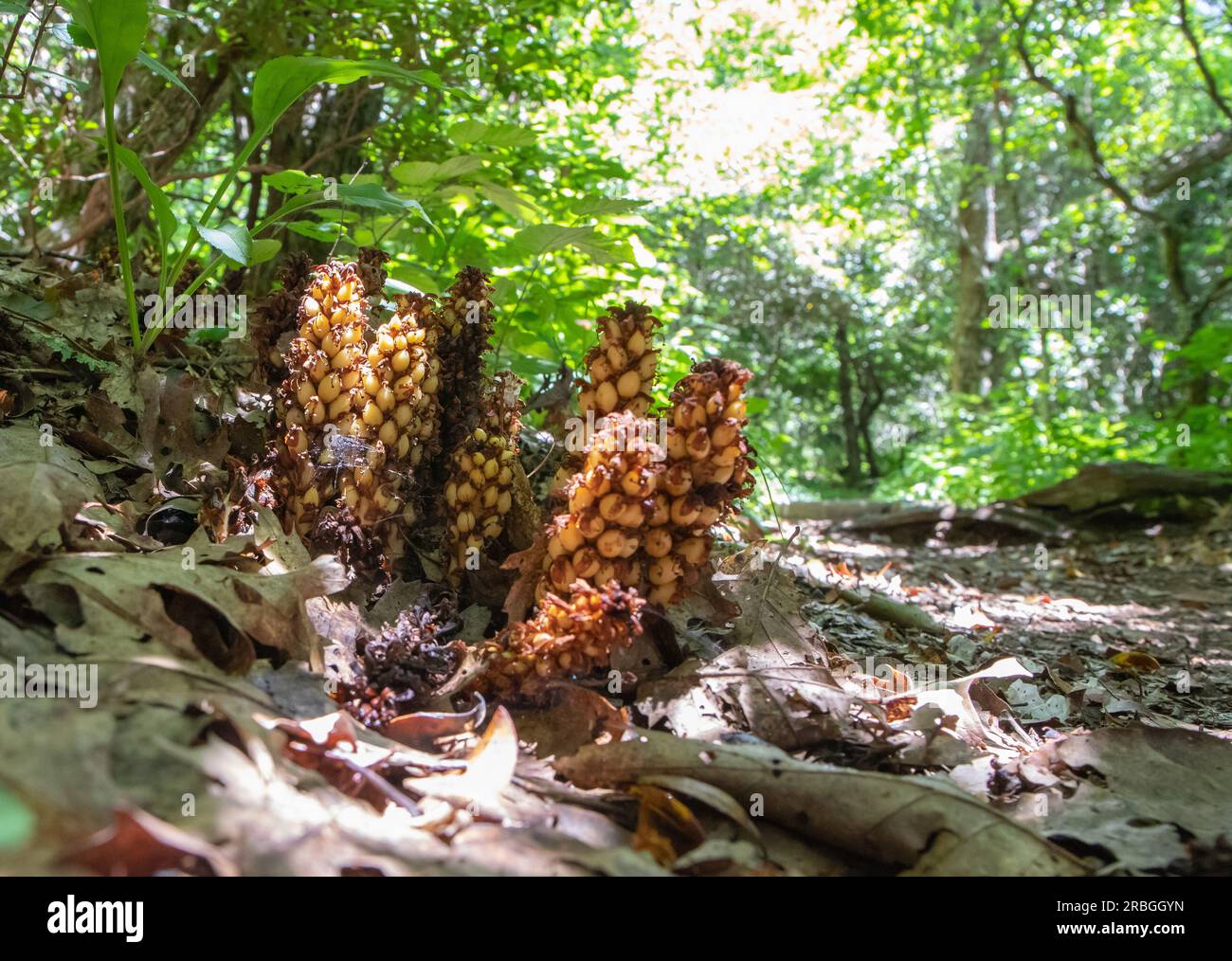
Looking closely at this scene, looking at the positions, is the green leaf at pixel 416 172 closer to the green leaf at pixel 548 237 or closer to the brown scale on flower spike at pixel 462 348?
the green leaf at pixel 548 237

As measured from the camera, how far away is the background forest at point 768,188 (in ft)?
10.4

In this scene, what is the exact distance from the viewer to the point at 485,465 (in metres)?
1.82

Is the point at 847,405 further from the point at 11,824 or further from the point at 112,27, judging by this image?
the point at 11,824

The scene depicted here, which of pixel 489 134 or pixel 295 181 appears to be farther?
pixel 489 134

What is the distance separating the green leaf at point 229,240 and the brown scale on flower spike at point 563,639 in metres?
0.84

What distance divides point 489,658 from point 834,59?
9666 mm

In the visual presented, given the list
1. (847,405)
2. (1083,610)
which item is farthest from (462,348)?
(847,405)

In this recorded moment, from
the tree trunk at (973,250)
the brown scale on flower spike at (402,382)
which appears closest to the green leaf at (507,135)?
the brown scale on flower spike at (402,382)

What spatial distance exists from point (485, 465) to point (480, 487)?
47 millimetres

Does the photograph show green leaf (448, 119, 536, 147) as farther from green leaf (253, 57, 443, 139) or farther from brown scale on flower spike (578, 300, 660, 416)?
brown scale on flower spike (578, 300, 660, 416)

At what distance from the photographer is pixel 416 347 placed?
1812mm

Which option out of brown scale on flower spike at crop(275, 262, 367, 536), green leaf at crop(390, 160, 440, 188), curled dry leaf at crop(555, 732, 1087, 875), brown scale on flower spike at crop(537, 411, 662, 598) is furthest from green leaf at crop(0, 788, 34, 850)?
green leaf at crop(390, 160, 440, 188)
